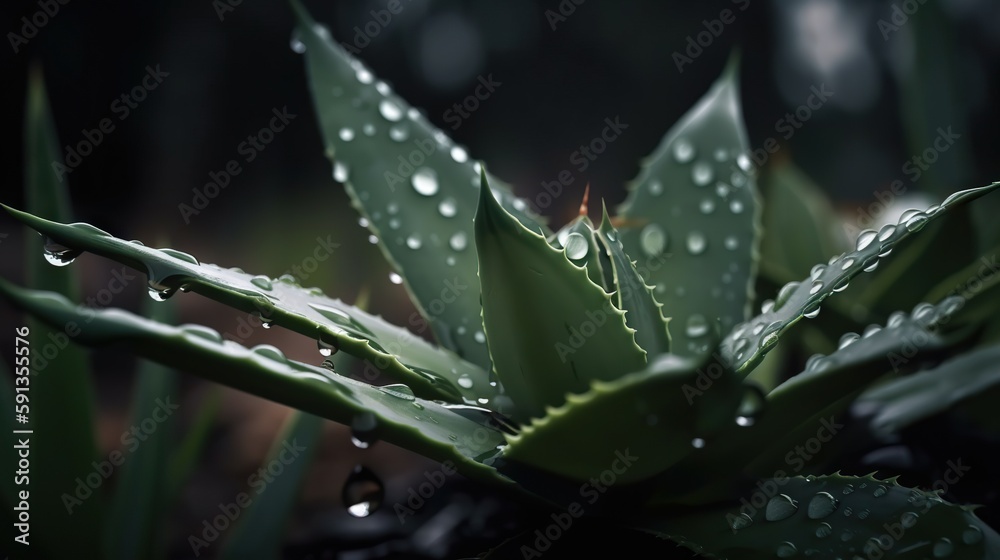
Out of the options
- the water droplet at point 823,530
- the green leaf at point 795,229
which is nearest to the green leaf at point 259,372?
the water droplet at point 823,530

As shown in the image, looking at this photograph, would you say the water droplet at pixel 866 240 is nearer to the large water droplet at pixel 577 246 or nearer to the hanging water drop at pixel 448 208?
the large water droplet at pixel 577 246

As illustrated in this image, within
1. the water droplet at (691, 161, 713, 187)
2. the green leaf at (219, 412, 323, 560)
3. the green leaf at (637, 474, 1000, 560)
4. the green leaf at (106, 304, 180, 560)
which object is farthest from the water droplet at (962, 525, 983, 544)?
the green leaf at (106, 304, 180, 560)

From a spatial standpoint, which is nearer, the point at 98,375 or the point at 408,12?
the point at 98,375

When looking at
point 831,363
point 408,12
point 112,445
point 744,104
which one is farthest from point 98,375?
point 744,104

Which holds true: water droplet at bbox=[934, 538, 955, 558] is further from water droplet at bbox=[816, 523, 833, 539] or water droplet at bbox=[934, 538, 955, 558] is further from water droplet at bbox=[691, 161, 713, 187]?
water droplet at bbox=[691, 161, 713, 187]

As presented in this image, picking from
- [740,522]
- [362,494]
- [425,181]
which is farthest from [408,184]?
[740,522]

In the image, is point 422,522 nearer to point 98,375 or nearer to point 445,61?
point 98,375
